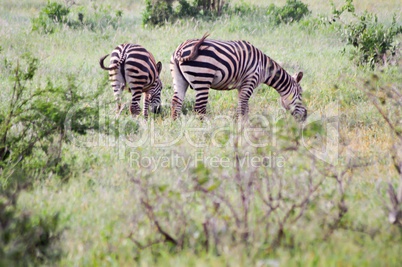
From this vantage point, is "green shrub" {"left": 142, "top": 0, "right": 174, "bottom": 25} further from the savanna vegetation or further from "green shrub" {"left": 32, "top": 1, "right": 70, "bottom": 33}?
the savanna vegetation

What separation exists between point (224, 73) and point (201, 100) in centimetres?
52

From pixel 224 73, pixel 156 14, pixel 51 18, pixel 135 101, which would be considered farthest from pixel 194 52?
pixel 51 18

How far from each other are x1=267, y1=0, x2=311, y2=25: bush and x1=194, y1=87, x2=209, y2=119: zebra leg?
9825 millimetres

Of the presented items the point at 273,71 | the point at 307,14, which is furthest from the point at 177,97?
the point at 307,14

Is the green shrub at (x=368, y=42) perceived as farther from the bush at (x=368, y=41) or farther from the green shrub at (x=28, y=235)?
the green shrub at (x=28, y=235)

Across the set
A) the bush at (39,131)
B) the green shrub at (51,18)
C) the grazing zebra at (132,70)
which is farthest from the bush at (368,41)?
the green shrub at (51,18)

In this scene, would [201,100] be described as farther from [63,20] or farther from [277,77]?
[63,20]

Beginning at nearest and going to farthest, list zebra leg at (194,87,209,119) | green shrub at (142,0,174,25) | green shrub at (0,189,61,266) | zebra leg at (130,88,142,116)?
green shrub at (0,189,61,266), zebra leg at (194,87,209,119), zebra leg at (130,88,142,116), green shrub at (142,0,174,25)

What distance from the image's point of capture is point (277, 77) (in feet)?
28.5

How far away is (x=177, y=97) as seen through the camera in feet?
26.5

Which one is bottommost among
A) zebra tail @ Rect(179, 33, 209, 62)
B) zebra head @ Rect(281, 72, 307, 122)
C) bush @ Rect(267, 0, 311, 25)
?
bush @ Rect(267, 0, 311, 25)

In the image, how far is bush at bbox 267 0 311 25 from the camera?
17.5 meters

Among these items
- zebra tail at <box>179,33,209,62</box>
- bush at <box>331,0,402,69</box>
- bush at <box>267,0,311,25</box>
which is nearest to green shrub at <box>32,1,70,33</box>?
bush at <box>267,0,311,25</box>

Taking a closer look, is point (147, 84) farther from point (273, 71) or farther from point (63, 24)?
point (63, 24)
